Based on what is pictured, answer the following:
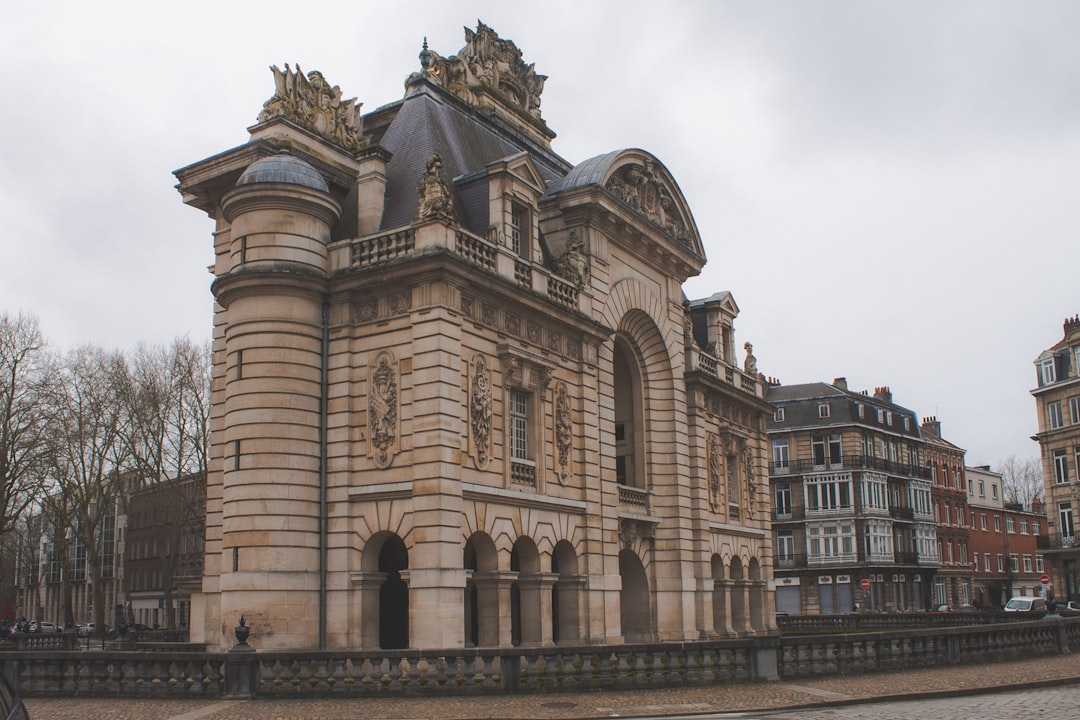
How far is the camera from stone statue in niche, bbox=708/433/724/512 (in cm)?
3922

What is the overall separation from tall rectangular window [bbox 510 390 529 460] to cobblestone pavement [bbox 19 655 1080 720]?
31.9ft

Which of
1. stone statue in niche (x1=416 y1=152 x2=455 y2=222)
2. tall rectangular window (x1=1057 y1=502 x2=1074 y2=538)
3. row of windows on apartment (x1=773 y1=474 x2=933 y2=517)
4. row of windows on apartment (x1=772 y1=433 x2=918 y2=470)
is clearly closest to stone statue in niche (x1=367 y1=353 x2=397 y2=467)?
stone statue in niche (x1=416 y1=152 x2=455 y2=222)

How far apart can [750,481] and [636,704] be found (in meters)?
26.3

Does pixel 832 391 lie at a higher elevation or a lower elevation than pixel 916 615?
higher

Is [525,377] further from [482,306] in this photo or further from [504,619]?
[504,619]

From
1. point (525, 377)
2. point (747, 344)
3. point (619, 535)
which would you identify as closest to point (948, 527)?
point (747, 344)

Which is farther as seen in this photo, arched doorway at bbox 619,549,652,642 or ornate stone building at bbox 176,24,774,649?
arched doorway at bbox 619,549,652,642

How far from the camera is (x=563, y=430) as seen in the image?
29.8 m

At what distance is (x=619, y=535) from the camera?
32.8 m

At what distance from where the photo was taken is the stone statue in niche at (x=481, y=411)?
26156 millimetres

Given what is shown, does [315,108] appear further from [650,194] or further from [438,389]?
[650,194]

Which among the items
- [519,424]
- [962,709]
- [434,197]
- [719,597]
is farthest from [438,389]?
[719,597]

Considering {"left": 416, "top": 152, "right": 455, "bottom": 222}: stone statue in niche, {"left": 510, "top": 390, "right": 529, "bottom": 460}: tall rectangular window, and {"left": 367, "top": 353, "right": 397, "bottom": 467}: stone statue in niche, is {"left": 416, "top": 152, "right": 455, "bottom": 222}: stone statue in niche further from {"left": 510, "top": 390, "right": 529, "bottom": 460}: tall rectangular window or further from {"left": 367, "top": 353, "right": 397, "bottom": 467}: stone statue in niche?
{"left": 510, "top": 390, "right": 529, "bottom": 460}: tall rectangular window

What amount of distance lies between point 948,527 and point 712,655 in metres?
63.2
